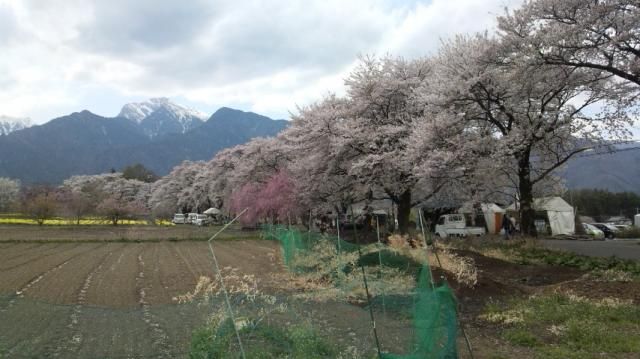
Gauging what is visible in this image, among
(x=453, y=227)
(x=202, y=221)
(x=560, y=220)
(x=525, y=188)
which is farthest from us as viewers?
(x=202, y=221)

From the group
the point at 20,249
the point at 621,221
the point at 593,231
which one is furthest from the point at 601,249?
the point at 621,221

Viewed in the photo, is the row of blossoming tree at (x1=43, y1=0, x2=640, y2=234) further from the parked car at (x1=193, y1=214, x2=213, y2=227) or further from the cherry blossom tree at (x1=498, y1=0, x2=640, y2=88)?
the parked car at (x1=193, y1=214, x2=213, y2=227)

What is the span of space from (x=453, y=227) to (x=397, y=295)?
1287 inches

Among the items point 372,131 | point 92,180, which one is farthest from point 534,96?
point 92,180

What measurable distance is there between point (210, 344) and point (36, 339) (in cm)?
280

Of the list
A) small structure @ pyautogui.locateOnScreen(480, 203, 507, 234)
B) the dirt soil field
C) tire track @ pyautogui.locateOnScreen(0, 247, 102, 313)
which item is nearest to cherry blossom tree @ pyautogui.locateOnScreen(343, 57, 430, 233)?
tire track @ pyautogui.locateOnScreen(0, 247, 102, 313)

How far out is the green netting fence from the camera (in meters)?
5.91

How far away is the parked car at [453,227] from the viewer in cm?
3981

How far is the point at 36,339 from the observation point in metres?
6.92

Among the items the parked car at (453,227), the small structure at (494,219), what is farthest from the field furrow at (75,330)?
the small structure at (494,219)

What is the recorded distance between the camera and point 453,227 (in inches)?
1601

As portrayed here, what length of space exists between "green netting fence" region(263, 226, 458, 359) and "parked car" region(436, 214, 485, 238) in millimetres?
24616

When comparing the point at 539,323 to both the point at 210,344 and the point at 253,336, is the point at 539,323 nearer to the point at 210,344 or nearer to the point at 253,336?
the point at 253,336

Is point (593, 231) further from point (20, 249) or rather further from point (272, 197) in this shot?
point (20, 249)
